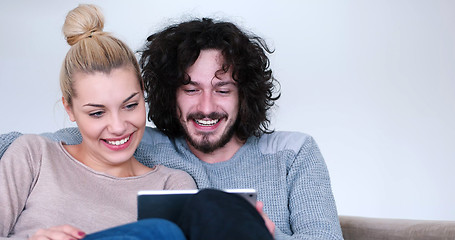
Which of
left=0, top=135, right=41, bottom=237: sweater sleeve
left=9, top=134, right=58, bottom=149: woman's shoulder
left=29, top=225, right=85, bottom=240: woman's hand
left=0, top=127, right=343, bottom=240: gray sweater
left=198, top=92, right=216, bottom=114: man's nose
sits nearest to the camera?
left=29, top=225, right=85, bottom=240: woman's hand

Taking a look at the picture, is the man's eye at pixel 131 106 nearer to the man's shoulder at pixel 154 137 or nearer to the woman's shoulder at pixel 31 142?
the woman's shoulder at pixel 31 142

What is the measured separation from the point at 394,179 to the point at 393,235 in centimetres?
123

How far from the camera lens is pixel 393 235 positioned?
2.56 m

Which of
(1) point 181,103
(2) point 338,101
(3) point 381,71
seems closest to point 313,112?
(2) point 338,101

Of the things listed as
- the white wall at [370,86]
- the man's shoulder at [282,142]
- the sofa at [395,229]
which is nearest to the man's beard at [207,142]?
the man's shoulder at [282,142]

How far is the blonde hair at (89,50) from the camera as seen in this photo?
2.07 m

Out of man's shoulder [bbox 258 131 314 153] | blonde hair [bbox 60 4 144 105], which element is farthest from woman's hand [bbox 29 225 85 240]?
man's shoulder [bbox 258 131 314 153]

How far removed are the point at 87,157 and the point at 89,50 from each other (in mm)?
362

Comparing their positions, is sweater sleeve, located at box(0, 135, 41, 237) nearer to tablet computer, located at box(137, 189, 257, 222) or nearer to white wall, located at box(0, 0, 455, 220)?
tablet computer, located at box(137, 189, 257, 222)

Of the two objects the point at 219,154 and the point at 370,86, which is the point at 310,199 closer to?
the point at 219,154

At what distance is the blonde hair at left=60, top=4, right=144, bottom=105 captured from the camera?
6.79 feet

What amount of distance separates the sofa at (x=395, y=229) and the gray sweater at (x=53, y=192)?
97cm

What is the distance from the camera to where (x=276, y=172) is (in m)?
2.47

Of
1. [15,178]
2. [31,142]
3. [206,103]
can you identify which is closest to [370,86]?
[206,103]
